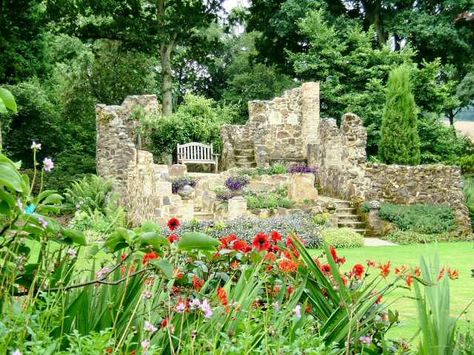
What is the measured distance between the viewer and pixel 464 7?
→ 23.7 meters

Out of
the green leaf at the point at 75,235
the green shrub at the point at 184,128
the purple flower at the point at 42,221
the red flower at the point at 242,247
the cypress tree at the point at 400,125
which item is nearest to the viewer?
the purple flower at the point at 42,221

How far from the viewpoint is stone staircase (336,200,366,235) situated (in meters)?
15.1

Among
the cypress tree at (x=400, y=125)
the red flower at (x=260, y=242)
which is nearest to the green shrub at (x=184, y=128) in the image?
the cypress tree at (x=400, y=125)

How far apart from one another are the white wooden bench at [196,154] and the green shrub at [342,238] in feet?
23.8

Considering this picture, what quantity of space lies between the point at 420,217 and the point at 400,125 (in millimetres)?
3895

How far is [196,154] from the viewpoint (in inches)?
792

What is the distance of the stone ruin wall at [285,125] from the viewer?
68.1 ft

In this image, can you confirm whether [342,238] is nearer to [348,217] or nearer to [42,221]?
[348,217]

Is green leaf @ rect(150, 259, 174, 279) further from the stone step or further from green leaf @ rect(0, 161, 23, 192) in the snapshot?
the stone step

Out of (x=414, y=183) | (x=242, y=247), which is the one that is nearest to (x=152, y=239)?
(x=242, y=247)

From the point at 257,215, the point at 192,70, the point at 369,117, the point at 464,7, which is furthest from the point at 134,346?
the point at 192,70

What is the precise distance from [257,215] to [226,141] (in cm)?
630

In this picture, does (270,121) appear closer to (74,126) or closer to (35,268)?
(74,126)

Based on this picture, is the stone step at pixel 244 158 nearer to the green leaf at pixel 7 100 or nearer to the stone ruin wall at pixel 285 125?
the stone ruin wall at pixel 285 125
